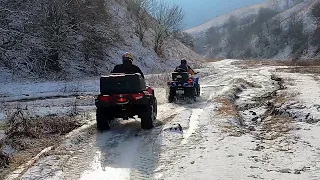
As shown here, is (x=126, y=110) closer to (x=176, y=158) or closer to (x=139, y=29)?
(x=176, y=158)

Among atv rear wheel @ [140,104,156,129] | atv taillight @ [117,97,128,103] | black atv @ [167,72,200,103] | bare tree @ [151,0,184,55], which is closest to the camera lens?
atv taillight @ [117,97,128,103]

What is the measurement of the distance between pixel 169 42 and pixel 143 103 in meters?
50.0

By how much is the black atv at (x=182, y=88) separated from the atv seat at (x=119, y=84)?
629 centimetres

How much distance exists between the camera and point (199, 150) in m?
8.45

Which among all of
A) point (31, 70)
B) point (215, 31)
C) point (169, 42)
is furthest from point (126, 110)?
point (215, 31)

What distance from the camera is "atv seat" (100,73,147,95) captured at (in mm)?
10852

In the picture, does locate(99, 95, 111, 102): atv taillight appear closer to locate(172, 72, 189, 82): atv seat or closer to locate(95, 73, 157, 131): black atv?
locate(95, 73, 157, 131): black atv

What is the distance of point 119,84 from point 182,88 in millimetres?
6514

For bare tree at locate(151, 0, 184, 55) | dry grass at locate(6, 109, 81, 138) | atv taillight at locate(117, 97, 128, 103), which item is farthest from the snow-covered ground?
bare tree at locate(151, 0, 184, 55)

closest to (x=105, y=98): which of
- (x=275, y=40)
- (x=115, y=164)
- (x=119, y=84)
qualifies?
(x=119, y=84)

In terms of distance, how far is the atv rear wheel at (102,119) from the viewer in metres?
10.8

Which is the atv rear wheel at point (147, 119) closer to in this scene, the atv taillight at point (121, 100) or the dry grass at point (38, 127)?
the atv taillight at point (121, 100)

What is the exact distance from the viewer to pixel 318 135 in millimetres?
8977

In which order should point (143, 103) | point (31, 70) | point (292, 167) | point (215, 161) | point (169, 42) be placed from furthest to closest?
point (169, 42) → point (31, 70) → point (143, 103) → point (215, 161) → point (292, 167)
